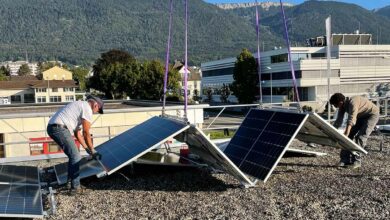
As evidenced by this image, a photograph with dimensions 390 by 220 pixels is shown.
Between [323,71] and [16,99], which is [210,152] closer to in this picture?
[323,71]

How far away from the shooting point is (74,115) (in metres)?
7.70

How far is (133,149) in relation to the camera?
26.8ft

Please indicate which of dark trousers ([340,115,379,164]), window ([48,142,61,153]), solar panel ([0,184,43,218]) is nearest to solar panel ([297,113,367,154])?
dark trousers ([340,115,379,164])

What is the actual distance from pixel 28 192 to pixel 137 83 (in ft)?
221

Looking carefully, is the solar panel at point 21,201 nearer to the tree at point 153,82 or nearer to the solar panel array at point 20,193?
the solar panel array at point 20,193

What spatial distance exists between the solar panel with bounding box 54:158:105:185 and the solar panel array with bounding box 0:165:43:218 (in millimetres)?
468

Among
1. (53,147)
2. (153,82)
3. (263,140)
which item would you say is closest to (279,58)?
(153,82)

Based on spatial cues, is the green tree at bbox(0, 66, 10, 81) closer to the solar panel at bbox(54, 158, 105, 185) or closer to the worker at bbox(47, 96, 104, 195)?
the solar panel at bbox(54, 158, 105, 185)

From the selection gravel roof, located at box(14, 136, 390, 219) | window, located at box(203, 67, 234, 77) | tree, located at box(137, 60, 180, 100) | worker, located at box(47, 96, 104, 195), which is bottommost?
gravel roof, located at box(14, 136, 390, 219)

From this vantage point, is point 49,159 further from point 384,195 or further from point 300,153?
point 384,195

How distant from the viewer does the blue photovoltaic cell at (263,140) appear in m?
7.87

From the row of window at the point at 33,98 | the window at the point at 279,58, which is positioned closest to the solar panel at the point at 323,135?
the window at the point at 279,58

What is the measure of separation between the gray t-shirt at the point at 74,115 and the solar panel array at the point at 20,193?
1.14 m

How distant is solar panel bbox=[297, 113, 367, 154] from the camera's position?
8.29 m
